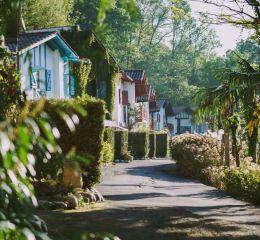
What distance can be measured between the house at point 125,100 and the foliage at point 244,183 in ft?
93.2

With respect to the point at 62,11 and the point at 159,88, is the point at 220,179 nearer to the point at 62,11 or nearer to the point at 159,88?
the point at 62,11

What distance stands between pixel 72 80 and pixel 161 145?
19.9 metres

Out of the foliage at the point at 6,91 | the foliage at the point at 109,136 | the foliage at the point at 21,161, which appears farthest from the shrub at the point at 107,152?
the foliage at the point at 21,161

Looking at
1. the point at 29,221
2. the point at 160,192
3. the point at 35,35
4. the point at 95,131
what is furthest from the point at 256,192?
the point at 29,221

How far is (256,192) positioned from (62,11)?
1275 inches

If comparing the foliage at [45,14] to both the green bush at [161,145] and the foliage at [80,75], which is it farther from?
the green bush at [161,145]

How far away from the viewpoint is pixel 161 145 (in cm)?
4981

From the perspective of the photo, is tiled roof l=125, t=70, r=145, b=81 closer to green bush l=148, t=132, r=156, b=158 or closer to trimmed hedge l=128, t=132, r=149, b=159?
green bush l=148, t=132, r=156, b=158

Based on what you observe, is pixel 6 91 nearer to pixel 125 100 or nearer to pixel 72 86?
pixel 72 86

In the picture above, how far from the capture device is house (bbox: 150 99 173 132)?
2795 inches

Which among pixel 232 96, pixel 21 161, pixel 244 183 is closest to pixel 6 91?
pixel 21 161

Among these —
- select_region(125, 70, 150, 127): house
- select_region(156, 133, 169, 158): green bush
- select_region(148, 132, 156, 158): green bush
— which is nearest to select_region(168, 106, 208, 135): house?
select_region(125, 70, 150, 127): house

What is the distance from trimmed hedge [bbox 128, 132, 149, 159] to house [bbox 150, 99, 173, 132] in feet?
90.6

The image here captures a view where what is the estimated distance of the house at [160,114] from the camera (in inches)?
2795
